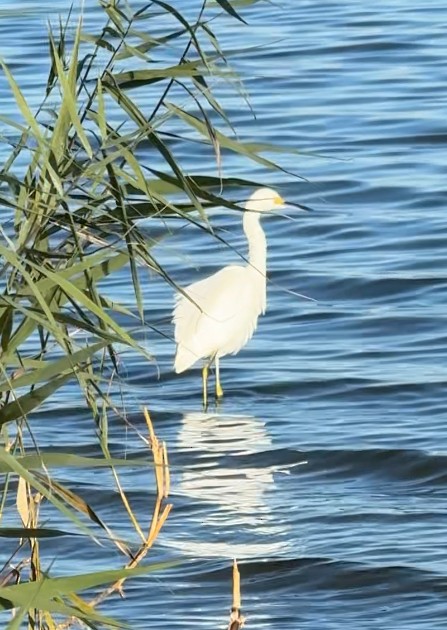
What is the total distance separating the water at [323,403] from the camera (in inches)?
184

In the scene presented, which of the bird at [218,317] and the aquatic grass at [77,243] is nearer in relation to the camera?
the aquatic grass at [77,243]

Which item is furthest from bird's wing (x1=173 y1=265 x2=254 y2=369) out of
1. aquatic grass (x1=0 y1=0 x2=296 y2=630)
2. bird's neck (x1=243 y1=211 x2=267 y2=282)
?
aquatic grass (x1=0 y1=0 x2=296 y2=630)

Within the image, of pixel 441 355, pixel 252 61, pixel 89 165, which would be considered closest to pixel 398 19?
pixel 252 61

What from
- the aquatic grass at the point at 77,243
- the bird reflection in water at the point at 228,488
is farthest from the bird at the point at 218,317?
the aquatic grass at the point at 77,243

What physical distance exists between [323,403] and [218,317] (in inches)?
29.5

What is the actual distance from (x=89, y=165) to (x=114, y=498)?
2.99 meters

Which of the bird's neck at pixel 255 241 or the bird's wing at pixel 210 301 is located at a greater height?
the bird's neck at pixel 255 241

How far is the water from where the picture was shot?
4664 mm

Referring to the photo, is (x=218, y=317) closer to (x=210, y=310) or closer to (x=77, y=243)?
(x=210, y=310)

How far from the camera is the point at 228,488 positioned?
18.9 ft

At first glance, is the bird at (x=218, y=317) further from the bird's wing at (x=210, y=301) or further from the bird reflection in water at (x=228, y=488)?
the bird reflection in water at (x=228, y=488)

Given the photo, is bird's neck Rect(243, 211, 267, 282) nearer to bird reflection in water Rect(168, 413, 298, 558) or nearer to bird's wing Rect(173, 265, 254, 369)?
bird's wing Rect(173, 265, 254, 369)

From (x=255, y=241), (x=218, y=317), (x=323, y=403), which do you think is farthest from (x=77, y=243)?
(x=255, y=241)

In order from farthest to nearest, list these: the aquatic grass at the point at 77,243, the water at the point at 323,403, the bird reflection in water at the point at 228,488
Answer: the bird reflection in water at the point at 228,488 → the water at the point at 323,403 → the aquatic grass at the point at 77,243
